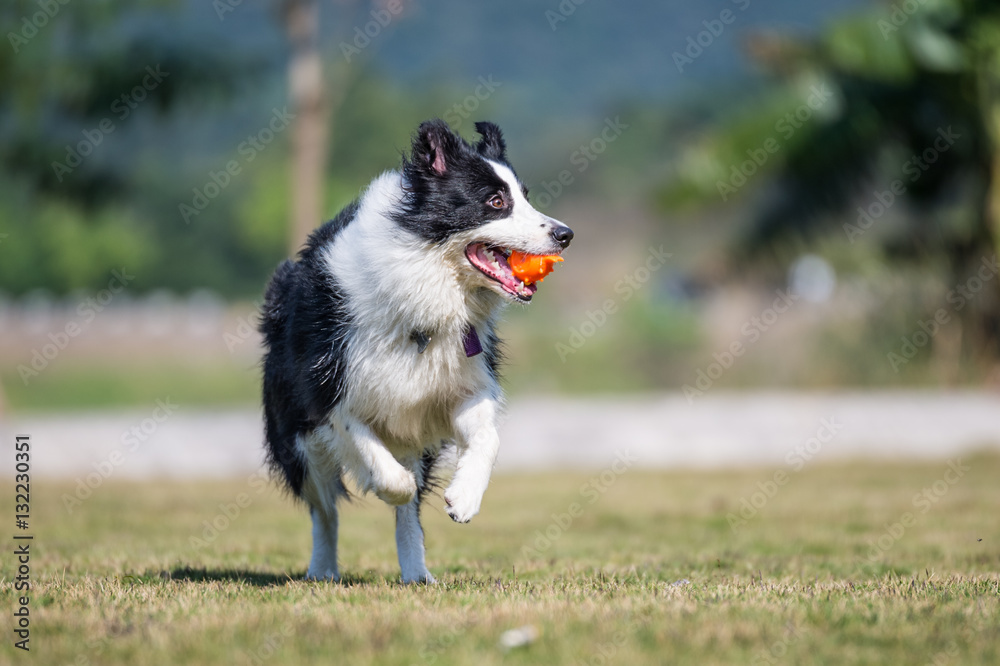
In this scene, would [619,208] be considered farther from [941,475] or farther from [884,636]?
[884,636]

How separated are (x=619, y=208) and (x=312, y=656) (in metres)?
79.5

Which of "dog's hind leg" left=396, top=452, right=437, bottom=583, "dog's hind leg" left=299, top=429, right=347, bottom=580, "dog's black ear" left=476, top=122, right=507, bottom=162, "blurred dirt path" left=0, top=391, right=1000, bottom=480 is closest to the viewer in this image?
"dog's black ear" left=476, top=122, right=507, bottom=162

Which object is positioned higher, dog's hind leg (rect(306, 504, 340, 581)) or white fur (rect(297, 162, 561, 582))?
white fur (rect(297, 162, 561, 582))

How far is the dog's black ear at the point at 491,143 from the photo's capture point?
5.72 meters

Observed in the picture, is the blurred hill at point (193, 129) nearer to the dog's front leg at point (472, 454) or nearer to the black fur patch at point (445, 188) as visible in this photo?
the black fur patch at point (445, 188)

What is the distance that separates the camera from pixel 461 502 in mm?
5086

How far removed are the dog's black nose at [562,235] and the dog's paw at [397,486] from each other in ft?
4.17

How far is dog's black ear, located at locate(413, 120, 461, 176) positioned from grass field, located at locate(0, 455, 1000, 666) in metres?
1.89

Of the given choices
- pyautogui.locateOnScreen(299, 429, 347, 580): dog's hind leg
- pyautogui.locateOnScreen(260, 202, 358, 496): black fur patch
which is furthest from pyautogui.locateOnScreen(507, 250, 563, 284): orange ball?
pyautogui.locateOnScreen(299, 429, 347, 580): dog's hind leg

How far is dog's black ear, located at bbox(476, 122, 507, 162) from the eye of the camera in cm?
572

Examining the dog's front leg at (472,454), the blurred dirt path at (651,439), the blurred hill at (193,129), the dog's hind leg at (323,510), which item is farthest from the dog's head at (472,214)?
the blurred dirt path at (651,439)

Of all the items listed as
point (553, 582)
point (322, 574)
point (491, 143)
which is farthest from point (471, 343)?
point (322, 574)

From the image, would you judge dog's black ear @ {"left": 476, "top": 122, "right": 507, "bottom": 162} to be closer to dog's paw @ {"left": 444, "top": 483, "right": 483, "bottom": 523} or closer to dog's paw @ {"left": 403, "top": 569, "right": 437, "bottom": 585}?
dog's paw @ {"left": 444, "top": 483, "right": 483, "bottom": 523}

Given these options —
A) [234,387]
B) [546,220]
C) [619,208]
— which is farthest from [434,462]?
[619,208]
